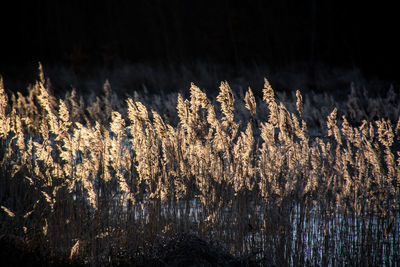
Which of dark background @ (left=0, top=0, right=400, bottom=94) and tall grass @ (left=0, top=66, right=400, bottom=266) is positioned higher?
dark background @ (left=0, top=0, right=400, bottom=94)

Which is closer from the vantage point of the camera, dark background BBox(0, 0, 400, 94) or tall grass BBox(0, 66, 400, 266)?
tall grass BBox(0, 66, 400, 266)

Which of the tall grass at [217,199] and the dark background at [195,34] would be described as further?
the dark background at [195,34]

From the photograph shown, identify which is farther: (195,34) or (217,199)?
(195,34)

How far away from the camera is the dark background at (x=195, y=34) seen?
22828mm

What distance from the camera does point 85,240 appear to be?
429 cm

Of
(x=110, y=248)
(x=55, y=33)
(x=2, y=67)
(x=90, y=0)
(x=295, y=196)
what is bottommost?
(x=110, y=248)

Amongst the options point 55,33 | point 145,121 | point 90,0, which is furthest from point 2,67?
point 145,121

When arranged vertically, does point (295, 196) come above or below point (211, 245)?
above

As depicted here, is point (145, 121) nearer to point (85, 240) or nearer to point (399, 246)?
point (85, 240)

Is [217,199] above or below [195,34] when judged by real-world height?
below

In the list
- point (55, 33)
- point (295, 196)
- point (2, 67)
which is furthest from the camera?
point (55, 33)

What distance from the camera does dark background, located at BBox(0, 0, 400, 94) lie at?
2283 centimetres

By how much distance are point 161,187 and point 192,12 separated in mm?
27339

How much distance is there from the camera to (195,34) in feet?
95.2
